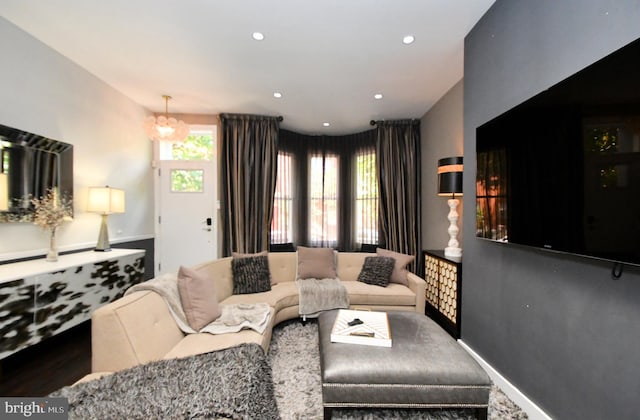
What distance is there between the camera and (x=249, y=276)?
2.68 metres

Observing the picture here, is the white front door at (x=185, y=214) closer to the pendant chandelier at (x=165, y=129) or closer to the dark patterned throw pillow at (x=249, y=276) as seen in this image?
the pendant chandelier at (x=165, y=129)

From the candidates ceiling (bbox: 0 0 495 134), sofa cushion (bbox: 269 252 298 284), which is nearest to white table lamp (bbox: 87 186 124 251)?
ceiling (bbox: 0 0 495 134)

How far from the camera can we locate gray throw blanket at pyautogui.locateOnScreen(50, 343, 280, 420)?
34.1 inches

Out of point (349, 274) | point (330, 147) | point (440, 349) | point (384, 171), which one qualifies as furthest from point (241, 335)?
point (330, 147)

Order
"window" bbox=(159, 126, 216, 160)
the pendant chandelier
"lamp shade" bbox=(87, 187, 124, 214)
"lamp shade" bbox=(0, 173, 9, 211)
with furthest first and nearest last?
"window" bbox=(159, 126, 216, 160)
the pendant chandelier
"lamp shade" bbox=(87, 187, 124, 214)
"lamp shade" bbox=(0, 173, 9, 211)

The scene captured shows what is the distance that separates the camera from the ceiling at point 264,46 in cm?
193

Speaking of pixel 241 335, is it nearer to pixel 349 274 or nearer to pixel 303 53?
pixel 349 274

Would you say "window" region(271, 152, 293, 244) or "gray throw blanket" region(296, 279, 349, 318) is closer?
"gray throw blanket" region(296, 279, 349, 318)

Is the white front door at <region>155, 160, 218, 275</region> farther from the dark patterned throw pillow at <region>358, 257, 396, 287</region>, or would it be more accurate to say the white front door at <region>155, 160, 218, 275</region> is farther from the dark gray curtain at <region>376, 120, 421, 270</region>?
the dark gray curtain at <region>376, 120, 421, 270</region>

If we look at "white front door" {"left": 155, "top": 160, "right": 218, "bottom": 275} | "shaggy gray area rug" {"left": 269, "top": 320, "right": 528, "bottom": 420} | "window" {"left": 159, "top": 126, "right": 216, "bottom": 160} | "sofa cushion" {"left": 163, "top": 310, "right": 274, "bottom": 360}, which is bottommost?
"shaggy gray area rug" {"left": 269, "top": 320, "right": 528, "bottom": 420}

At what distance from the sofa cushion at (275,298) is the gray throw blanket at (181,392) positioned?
1231 millimetres

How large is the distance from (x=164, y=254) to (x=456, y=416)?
4.18m

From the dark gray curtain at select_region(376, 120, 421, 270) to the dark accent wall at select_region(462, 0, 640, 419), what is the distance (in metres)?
1.90

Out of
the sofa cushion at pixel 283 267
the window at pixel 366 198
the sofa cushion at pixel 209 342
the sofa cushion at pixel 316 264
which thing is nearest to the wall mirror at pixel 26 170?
the sofa cushion at pixel 209 342
